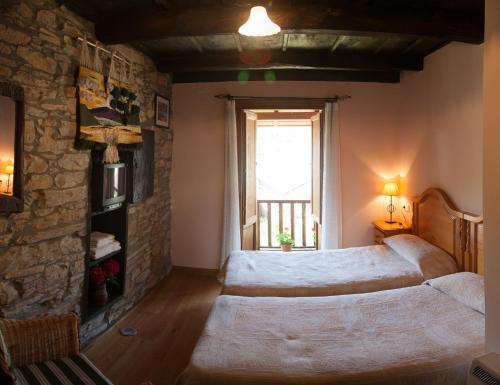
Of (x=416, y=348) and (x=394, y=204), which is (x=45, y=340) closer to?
(x=416, y=348)

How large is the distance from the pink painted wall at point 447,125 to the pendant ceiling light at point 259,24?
74.5 inches

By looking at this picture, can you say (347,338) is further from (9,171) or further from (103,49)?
(103,49)

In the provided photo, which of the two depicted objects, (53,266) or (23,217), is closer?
(23,217)

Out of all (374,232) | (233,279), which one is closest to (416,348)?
(233,279)

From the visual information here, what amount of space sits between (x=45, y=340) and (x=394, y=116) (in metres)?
4.22

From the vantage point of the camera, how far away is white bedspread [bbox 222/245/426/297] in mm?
2703

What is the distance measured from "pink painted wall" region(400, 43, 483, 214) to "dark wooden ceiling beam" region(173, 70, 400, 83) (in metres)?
0.30

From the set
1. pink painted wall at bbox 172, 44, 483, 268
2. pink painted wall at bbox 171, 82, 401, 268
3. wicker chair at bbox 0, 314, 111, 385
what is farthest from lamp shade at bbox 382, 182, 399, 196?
wicker chair at bbox 0, 314, 111, 385

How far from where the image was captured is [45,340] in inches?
72.5

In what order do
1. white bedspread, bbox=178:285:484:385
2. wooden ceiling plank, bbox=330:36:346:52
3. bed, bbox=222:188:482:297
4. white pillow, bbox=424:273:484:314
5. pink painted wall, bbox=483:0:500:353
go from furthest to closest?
wooden ceiling plank, bbox=330:36:346:52
bed, bbox=222:188:482:297
white pillow, bbox=424:273:484:314
white bedspread, bbox=178:285:484:385
pink painted wall, bbox=483:0:500:353

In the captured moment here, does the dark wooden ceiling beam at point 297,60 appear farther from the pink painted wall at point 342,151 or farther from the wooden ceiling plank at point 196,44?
the pink painted wall at point 342,151

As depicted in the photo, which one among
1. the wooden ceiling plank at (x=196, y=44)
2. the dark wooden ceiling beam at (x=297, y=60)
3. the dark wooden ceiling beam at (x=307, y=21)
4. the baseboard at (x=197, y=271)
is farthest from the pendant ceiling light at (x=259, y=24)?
the baseboard at (x=197, y=271)

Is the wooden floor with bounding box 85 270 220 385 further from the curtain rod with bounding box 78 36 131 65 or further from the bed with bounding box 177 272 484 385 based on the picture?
the curtain rod with bounding box 78 36 131 65

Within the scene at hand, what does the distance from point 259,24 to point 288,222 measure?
4.37 m
